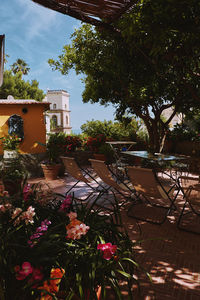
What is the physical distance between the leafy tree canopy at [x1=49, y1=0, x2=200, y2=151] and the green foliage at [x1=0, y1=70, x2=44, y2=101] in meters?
22.5

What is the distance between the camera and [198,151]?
1059 centimetres

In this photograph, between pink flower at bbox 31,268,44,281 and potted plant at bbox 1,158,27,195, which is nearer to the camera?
pink flower at bbox 31,268,44,281

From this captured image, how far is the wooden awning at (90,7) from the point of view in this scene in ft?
10.8

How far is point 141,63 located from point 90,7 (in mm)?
4361

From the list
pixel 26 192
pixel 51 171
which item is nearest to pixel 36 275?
pixel 26 192

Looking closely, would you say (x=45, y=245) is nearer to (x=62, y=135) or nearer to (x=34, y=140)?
(x=34, y=140)

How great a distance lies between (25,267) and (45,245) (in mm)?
186

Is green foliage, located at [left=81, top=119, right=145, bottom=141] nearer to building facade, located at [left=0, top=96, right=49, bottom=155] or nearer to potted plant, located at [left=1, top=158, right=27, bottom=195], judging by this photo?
building facade, located at [left=0, top=96, right=49, bottom=155]

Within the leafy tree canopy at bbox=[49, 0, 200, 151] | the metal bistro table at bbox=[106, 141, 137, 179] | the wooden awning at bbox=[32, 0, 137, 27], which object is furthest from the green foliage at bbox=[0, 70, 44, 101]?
the wooden awning at bbox=[32, 0, 137, 27]

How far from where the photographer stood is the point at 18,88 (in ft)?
102

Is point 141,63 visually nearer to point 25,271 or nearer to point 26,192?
point 26,192

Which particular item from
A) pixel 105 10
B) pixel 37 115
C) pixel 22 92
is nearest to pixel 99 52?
pixel 37 115

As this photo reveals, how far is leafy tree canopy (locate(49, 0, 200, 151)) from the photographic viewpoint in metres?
3.12

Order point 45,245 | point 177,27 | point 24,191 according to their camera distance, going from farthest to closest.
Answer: point 177,27 < point 24,191 < point 45,245
